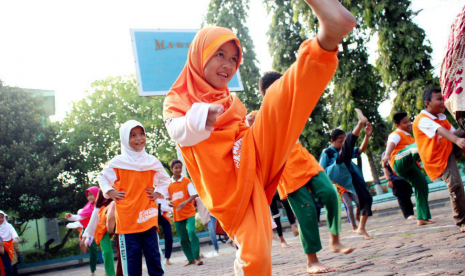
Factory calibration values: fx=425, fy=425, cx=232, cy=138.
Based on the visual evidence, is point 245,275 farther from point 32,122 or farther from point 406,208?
point 32,122

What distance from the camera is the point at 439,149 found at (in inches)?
209

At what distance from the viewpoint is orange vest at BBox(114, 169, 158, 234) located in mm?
4633

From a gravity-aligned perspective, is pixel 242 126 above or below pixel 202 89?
below

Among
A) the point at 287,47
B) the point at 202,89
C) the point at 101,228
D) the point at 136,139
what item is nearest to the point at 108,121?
the point at 287,47

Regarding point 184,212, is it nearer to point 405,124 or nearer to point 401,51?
point 405,124

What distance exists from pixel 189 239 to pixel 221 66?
6.36 m

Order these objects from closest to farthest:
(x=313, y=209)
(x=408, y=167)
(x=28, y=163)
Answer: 1. (x=313, y=209)
2. (x=408, y=167)
3. (x=28, y=163)

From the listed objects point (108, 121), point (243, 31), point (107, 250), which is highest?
point (243, 31)

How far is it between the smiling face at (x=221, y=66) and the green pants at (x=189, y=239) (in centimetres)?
A: 595

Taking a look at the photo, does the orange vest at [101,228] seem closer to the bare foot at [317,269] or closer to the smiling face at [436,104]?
the bare foot at [317,269]

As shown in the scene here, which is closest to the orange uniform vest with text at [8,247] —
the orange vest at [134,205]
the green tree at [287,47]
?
the orange vest at [134,205]

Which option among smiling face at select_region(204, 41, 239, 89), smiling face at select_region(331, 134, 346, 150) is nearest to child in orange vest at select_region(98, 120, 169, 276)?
smiling face at select_region(204, 41, 239, 89)

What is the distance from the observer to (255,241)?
6.85ft

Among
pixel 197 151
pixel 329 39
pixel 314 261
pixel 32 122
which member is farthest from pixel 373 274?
pixel 32 122
